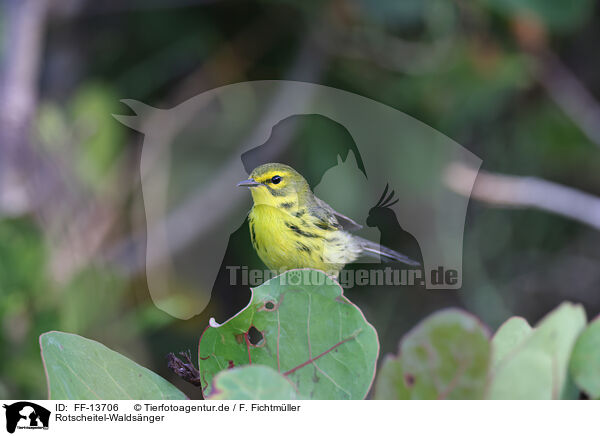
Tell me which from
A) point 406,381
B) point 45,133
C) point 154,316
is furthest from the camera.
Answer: point 45,133

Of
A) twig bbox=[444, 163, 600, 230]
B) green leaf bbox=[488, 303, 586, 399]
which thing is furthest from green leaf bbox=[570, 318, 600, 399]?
twig bbox=[444, 163, 600, 230]

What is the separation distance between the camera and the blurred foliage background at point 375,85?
1616mm

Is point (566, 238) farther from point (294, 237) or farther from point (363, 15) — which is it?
point (294, 237)

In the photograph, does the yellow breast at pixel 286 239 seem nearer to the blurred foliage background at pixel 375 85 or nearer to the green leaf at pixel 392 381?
the green leaf at pixel 392 381

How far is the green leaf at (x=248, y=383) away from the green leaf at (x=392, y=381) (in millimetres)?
89

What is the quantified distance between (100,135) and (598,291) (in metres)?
1.74

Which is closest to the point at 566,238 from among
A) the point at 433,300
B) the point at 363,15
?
the point at 433,300

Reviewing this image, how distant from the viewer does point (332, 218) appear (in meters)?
0.54

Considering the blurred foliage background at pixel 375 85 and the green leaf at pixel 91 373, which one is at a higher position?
the blurred foliage background at pixel 375 85

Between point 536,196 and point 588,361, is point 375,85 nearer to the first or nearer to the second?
point 536,196

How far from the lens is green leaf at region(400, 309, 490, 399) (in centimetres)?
43

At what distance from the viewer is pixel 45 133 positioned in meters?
1.50
